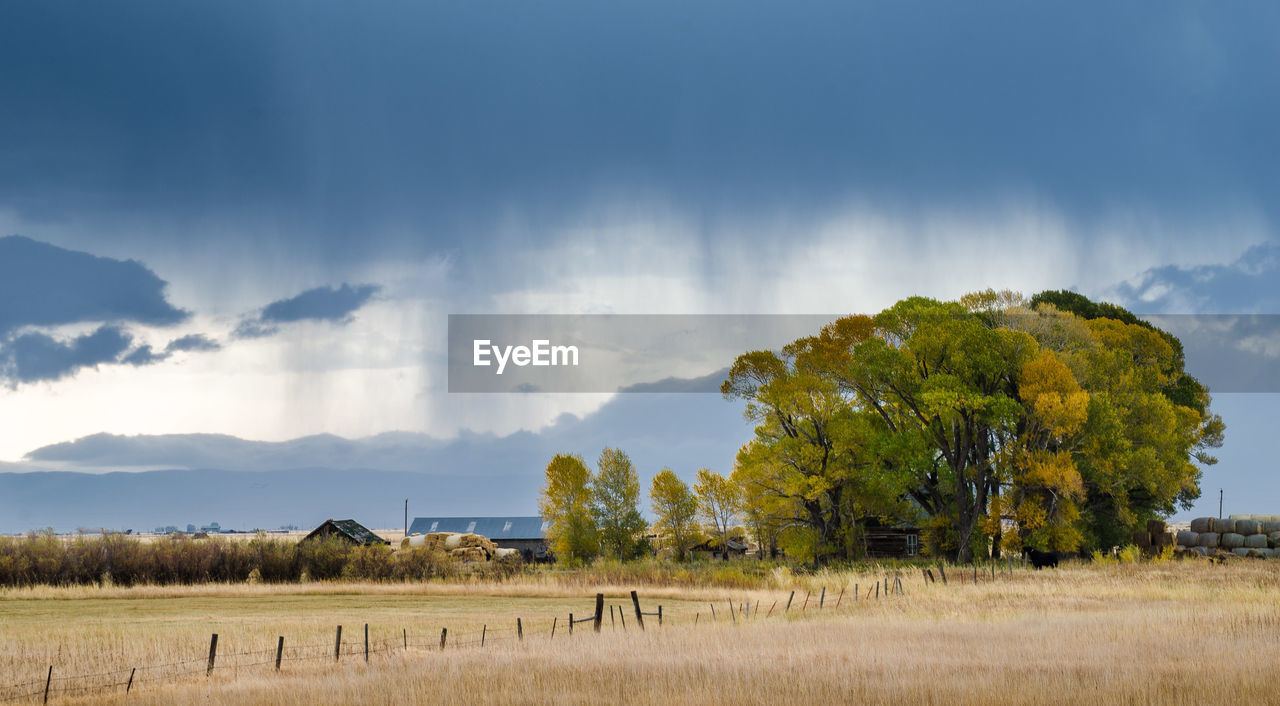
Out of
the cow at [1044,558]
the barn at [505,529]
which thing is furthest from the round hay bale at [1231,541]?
the barn at [505,529]

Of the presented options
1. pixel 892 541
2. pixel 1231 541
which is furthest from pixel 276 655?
pixel 1231 541

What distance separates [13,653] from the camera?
77.5 ft

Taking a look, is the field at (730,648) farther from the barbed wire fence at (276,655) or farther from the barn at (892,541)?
the barn at (892,541)

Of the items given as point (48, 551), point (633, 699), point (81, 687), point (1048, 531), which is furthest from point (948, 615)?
point (48, 551)

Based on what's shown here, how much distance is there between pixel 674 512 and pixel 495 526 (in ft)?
133

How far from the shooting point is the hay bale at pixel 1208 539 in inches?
2226

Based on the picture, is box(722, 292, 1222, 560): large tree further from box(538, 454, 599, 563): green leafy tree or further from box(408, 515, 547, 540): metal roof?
box(408, 515, 547, 540): metal roof

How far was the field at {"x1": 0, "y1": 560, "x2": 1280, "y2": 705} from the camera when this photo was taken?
14.6m

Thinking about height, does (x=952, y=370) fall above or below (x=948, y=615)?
above

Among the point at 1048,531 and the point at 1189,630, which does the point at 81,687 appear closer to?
the point at 1189,630

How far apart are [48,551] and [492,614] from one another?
2940 cm

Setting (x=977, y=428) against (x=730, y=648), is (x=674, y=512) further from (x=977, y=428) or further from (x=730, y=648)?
(x=730, y=648)

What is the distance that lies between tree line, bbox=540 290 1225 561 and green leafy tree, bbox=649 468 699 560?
20472mm

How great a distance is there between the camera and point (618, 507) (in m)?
84.1
